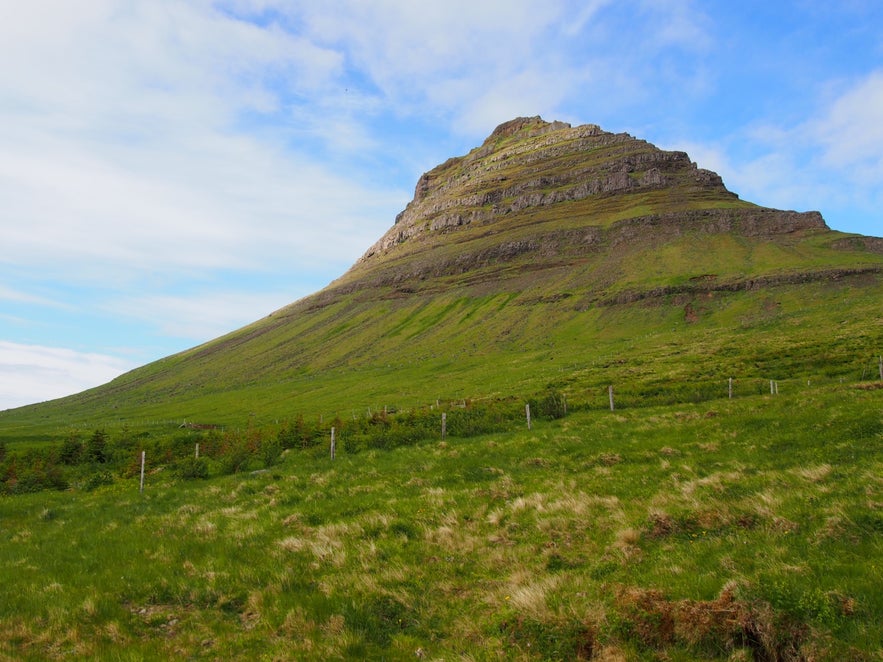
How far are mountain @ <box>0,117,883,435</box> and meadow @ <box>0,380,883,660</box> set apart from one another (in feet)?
89.8

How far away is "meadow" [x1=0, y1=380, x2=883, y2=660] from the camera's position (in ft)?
22.0

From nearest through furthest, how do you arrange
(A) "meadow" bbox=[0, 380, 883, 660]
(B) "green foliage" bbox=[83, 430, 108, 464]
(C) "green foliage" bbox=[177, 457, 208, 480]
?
(A) "meadow" bbox=[0, 380, 883, 660]
(C) "green foliage" bbox=[177, 457, 208, 480]
(B) "green foliage" bbox=[83, 430, 108, 464]

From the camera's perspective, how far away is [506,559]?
398 inches

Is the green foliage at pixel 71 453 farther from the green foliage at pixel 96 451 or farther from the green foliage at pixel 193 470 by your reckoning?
the green foliage at pixel 193 470

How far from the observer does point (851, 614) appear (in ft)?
20.0

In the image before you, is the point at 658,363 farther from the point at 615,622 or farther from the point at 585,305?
the point at 585,305

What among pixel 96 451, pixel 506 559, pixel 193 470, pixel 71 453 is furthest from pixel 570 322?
pixel 506 559

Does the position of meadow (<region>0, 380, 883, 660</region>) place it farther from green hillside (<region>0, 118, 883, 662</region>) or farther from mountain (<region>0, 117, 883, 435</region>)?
mountain (<region>0, 117, 883, 435</region>)

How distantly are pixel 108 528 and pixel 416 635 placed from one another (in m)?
13.3

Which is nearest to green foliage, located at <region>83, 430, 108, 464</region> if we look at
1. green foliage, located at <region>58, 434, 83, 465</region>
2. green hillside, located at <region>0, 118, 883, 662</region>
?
green hillside, located at <region>0, 118, 883, 662</region>

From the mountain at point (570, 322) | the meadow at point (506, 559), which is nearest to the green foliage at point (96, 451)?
the meadow at point (506, 559)

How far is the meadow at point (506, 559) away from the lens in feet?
22.0

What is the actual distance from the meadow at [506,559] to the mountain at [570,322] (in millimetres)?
27383

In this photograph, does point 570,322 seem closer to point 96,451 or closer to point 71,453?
point 96,451
